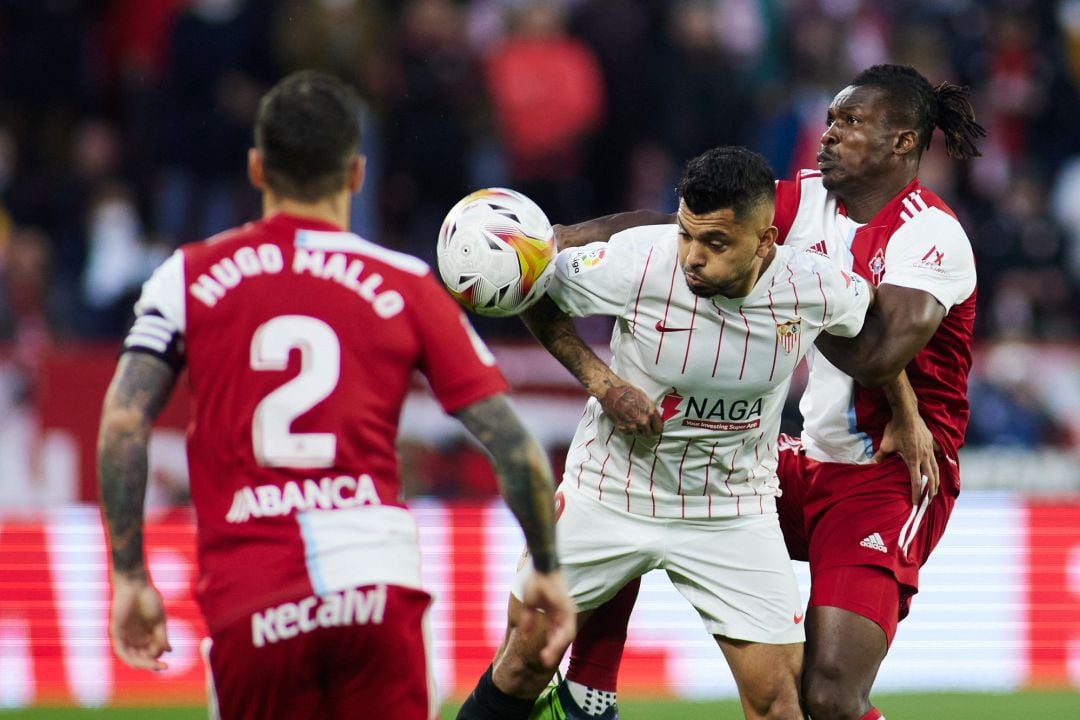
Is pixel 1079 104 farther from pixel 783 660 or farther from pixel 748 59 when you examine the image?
pixel 783 660

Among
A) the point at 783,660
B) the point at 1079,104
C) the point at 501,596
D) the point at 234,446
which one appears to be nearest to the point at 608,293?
the point at 783,660

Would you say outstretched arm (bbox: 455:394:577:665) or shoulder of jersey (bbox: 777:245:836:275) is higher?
shoulder of jersey (bbox: 777:245:836:275)

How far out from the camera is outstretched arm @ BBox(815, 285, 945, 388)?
5.18 metres

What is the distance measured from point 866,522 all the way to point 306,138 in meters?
2.66

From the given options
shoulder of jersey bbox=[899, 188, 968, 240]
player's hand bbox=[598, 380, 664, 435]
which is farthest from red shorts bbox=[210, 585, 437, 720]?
shoulder of jersey bbox=[899, 188, 968, 240]

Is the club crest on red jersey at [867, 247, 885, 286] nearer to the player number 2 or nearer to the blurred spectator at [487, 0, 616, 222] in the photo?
the player number 2

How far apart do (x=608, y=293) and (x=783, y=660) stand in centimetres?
136

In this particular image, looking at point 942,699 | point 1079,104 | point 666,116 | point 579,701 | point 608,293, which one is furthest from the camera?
point 1079,104

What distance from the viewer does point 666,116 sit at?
12.6 m

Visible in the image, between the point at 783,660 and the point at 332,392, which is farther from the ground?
the point at 332,392

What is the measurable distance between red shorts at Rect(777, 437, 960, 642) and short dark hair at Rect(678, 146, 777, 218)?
1.24m

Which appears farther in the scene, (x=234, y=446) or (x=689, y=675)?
(x=689, y=675)

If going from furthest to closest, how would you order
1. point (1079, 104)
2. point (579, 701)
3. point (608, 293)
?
1. point (1079, 104)
2. point (579, 701)
3. point (608, 293)

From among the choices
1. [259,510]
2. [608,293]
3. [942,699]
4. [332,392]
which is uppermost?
[608,293]
